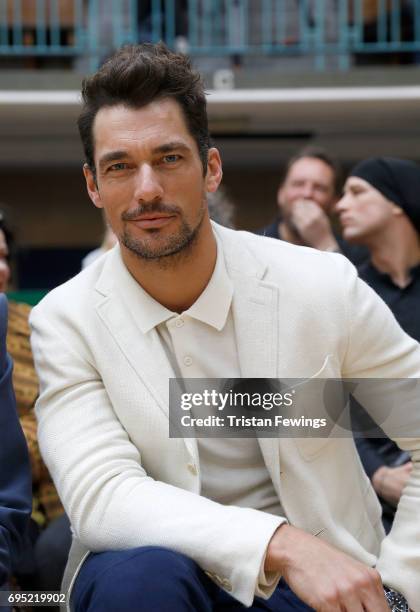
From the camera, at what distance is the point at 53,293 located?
2.26 metres

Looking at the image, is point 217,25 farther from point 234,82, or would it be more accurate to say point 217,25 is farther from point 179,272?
point 179,272

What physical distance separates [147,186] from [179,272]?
0.23 m

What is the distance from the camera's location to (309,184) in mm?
4641

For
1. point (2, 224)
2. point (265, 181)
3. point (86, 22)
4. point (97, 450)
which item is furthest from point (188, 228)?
point (265, 181)

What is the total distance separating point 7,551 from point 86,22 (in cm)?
668

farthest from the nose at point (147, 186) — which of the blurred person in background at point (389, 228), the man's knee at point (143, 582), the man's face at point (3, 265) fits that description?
the blurred person in background at point (389, 228)

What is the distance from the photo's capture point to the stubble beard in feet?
6.98

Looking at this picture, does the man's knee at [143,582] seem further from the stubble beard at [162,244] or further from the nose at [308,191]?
the nose at [308,191]

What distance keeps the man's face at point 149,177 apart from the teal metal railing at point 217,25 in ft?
18.5

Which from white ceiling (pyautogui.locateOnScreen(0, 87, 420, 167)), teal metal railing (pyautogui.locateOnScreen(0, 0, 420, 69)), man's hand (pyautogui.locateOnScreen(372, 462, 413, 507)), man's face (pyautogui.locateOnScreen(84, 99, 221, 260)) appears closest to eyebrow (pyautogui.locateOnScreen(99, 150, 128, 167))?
man's face (pyautogui.locateOnScreen(84, 99, 221, 260))

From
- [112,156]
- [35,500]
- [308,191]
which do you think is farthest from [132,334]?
[308,191]

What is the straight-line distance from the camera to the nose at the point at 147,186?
Answer: 81.2 inches

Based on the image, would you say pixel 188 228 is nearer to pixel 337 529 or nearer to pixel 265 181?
pixel 337 529

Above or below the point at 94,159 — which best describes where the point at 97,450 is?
below
